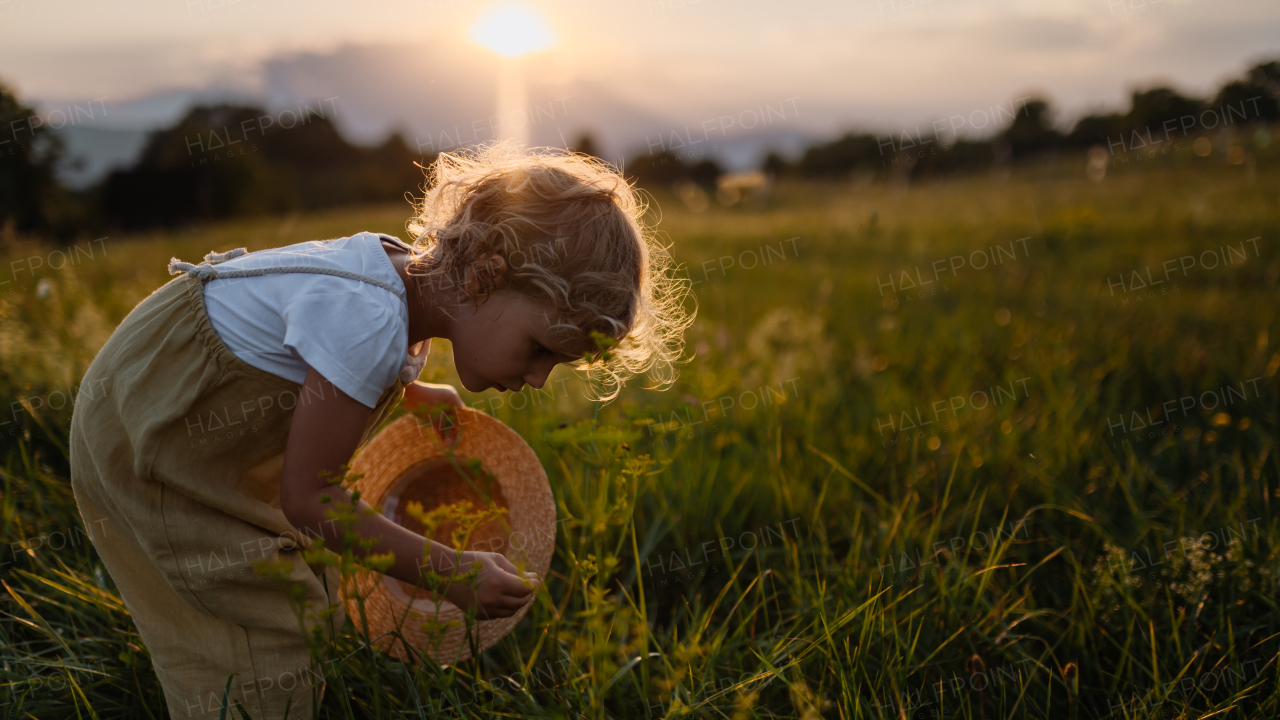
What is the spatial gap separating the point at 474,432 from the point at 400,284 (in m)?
0.71

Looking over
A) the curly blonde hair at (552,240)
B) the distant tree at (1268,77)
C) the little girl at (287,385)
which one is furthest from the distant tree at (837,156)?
the little girl at (287,385)

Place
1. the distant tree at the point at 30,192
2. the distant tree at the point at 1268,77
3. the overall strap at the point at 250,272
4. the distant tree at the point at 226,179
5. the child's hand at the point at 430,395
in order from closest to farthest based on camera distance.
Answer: the overall strap at the point at 250,272 < the child's hand at the point at 430,395 < the distant tree at the point at 1268,77 < the distant tree at the point at 30,192 < the distant tree at the point at 226,179

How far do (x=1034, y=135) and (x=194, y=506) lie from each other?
27360 millimetres

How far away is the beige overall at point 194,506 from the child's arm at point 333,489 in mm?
193

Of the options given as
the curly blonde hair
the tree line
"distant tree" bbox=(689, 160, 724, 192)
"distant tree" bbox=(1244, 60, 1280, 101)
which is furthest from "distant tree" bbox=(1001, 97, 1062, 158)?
the curly blonde hair

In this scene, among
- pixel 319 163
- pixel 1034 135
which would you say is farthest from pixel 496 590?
pixel 319 163

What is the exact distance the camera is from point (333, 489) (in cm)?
139

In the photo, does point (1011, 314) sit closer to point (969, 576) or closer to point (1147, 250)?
point (1147, 250)

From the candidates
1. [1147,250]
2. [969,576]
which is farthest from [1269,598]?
A: [1147,250]

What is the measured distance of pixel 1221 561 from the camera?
1.93 meters

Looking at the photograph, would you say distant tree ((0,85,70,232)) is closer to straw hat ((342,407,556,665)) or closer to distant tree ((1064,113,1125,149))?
straw hat ((342,407,556,665))

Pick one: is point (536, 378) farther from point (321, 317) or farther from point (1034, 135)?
point (1034, 135)

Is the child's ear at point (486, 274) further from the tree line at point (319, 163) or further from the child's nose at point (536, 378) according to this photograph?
the tree line at point (319, 163)

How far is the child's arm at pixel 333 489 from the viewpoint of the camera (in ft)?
4.44
